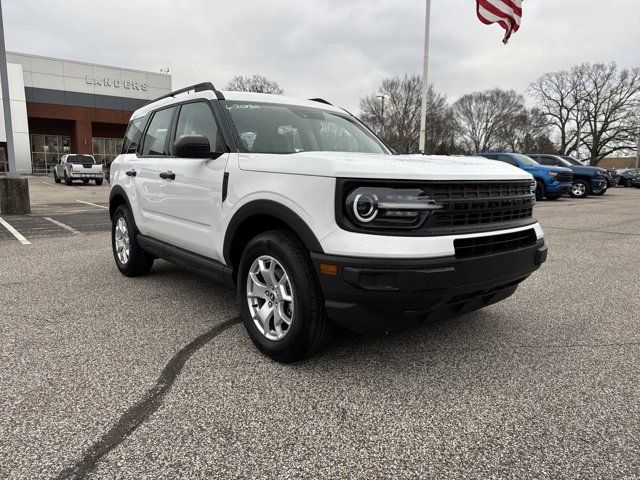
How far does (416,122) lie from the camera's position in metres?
46.2

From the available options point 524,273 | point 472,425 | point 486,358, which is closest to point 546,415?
point 472,425

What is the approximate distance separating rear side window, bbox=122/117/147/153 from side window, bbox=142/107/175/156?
264mm

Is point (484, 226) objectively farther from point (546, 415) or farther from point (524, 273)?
point (546, 415)

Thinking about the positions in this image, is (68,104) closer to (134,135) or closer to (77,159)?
(77,159)

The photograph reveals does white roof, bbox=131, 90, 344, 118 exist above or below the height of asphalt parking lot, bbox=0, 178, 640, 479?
above

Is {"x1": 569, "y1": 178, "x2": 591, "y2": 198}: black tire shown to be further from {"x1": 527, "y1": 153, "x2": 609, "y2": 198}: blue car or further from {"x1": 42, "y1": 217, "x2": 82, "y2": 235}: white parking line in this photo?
{"x1": 42, "y1": 217, "x2": 82, "y2": 235}: white parking line

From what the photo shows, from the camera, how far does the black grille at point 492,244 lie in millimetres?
2717

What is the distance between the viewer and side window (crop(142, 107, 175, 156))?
15.3ft

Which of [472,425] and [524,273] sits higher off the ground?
[524,273]

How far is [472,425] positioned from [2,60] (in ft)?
47.0

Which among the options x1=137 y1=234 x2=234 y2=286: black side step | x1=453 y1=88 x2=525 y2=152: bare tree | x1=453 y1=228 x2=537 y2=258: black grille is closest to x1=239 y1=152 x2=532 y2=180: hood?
x1=453 y1=228 x2=537 y2=258: black grille

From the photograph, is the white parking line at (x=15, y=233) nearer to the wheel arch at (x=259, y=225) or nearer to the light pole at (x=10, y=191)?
the light pole at (x=10, y=191)

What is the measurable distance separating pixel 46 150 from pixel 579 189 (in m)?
43.0

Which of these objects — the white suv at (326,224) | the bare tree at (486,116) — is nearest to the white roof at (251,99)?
the white suv at (326,224)
